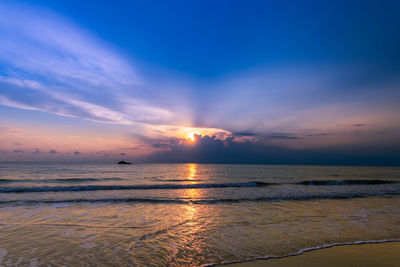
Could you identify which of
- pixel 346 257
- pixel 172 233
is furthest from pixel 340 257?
pixel 172 233

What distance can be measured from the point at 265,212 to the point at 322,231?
3.76 m

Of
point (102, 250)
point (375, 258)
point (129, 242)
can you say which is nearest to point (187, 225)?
point (129, 242)

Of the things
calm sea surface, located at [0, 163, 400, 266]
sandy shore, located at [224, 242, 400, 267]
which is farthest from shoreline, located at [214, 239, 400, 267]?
calm sea surface, located at [0, 163, 400, 266]

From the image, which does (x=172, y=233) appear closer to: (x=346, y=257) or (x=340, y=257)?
(x=340, y=257)

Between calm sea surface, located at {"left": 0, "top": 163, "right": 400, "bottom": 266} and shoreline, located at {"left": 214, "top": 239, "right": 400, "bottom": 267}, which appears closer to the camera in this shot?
shoreline, located at {"left": 214, "top": 239, "right": 400, "bottom": 267}

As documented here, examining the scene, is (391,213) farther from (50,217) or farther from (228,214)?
(50,217)

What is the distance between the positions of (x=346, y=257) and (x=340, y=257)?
6.7 inches

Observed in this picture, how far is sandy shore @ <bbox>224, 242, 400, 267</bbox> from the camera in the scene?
5875mm

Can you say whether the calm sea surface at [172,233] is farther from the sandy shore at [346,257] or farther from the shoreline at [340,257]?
the sandy shore at [346,257]

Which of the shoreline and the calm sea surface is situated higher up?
the shoreline

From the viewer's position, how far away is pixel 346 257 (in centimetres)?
631

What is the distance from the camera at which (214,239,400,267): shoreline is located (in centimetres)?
589

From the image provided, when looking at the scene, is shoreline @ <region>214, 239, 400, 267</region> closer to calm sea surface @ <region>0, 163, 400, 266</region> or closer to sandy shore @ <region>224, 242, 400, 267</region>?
sandy shore @ <region>224, 242, 400, 267</region>

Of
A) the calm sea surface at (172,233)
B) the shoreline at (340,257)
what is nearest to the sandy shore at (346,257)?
the shoreline at (340,257)
